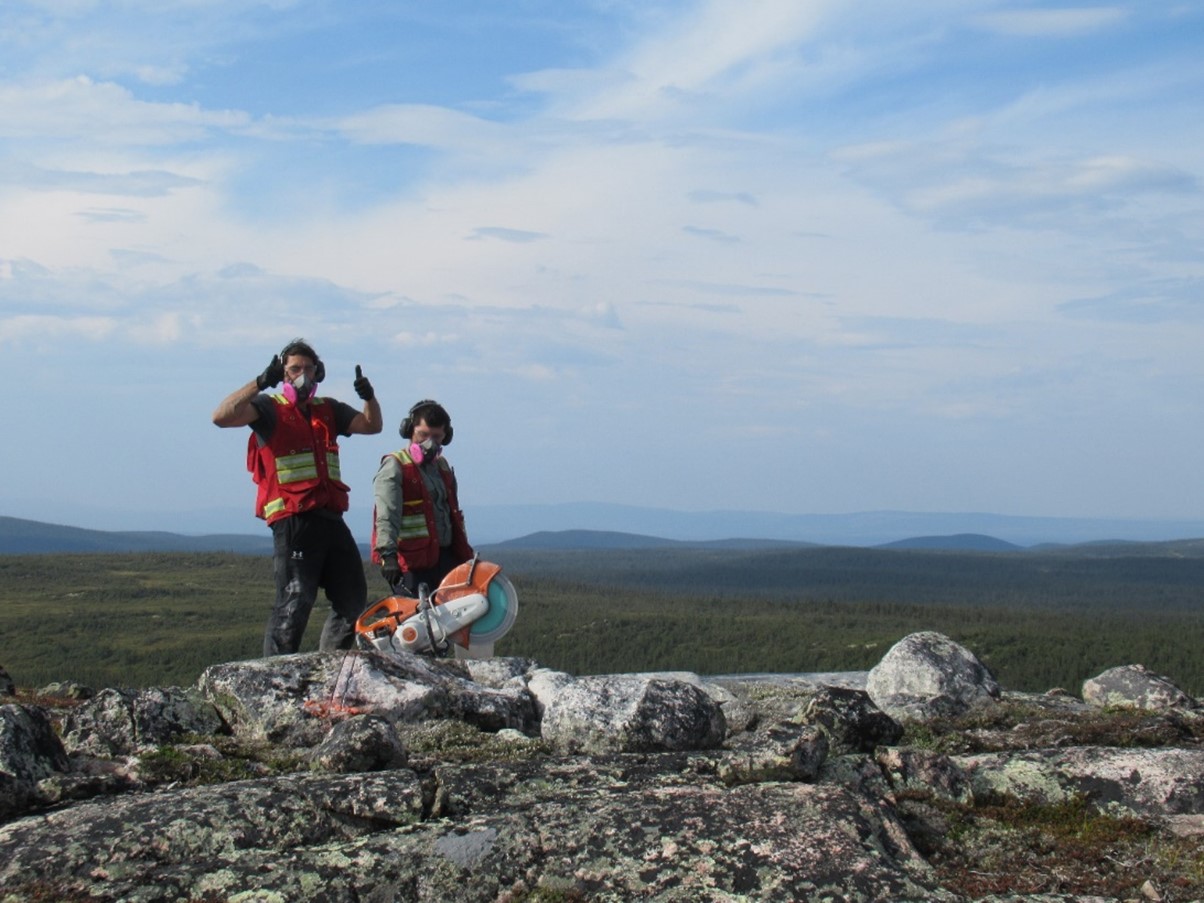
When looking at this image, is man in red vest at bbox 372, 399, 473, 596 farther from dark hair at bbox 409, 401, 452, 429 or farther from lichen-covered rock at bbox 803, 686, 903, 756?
lichen-covered rock at bbox 803, 686, 903, 756

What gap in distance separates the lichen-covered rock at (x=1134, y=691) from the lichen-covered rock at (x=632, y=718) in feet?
15.9

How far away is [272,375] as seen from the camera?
1198cm

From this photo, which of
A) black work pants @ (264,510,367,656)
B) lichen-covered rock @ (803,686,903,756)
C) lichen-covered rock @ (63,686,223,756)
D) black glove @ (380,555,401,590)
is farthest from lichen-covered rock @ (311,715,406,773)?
black glove @ (380,555,401,590)

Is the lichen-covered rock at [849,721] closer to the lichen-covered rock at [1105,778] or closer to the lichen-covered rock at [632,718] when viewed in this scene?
the lichen-covered rock at [1105,778]

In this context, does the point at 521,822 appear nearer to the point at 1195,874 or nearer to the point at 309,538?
the point at 1195,874

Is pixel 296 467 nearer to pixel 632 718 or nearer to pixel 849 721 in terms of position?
pixel 632 718

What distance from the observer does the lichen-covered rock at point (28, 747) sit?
7676 mm

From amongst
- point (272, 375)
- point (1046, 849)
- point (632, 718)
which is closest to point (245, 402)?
point (272, 375)

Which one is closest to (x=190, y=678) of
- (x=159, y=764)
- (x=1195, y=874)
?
(x=159, y=764)

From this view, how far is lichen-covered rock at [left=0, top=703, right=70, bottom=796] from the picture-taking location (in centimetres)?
768

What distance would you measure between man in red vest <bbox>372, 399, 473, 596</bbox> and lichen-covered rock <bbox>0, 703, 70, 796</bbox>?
495 cm

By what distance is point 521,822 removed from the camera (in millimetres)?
7043

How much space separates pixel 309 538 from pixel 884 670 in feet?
19.1

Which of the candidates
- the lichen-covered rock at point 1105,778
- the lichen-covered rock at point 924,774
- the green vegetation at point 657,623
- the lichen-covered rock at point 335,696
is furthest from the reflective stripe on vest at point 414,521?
the green vegetation at point 657,623
